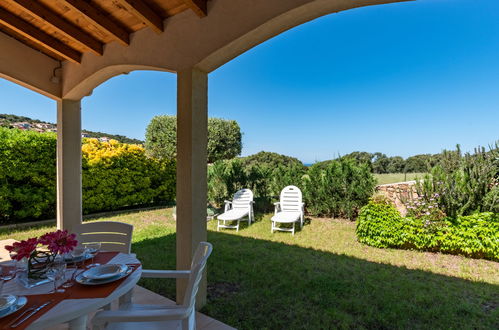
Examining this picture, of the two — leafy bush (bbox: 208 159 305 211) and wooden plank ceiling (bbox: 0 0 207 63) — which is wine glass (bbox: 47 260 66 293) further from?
leafy bush (bbox: 208 159 305 211)

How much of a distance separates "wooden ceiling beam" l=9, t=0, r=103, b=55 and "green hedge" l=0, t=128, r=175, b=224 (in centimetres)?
462

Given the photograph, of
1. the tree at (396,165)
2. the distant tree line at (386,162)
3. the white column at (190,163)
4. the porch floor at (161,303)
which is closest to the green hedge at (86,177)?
the porch floor at (161,303)

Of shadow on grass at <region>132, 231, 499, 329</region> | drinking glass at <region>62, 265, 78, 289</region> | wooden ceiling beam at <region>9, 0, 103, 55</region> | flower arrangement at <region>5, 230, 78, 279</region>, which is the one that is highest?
wooden ceiling beam at <region>9, 0, 103, 55</region>

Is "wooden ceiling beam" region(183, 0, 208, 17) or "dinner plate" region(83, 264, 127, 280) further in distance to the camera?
"wooden ceiling beam" region(183, 0, 208, 17)

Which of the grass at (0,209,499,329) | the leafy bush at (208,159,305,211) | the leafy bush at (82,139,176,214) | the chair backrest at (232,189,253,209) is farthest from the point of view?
the leafy bush at (208,159,305,211)

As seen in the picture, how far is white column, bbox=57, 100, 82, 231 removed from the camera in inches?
156

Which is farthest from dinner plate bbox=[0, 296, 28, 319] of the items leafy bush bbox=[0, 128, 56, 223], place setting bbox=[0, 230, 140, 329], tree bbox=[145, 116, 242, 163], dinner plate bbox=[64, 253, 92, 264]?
tree bbox=[145, 116, 242, 163]

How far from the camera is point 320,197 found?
6824 mm

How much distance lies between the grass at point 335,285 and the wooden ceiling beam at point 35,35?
3139 mm

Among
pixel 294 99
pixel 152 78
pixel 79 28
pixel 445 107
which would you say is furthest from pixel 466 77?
pixel 79 28

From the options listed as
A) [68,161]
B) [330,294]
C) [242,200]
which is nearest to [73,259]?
[330,294]

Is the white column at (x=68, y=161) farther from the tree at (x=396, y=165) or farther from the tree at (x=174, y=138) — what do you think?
the tree at (x=396, y=165)

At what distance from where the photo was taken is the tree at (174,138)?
1236cm

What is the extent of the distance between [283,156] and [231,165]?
7.04 m
